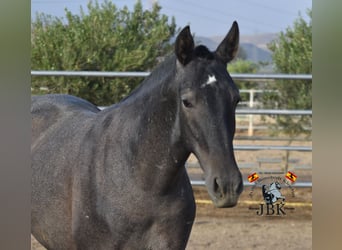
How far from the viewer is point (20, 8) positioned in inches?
43.9

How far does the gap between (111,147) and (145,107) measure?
20cm

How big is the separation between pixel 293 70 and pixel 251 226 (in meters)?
1.74

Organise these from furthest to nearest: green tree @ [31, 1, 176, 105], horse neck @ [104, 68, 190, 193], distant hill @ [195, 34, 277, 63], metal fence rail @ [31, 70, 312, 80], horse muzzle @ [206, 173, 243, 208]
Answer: distant hill @ [195, 34, 277, 63], green tree @ [31, 1, 176, 105], metal fence rail @ [31, 70, 312, 80], horse neck @ [104, 68, 190, 193], horse muzzle @ [206, 173, 243, 208]

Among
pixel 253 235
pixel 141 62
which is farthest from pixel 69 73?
pixel 253 235

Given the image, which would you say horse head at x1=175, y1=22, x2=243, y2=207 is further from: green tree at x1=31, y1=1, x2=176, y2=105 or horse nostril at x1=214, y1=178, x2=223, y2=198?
green tree at x1=31, y1=1, x2=176, y2=105

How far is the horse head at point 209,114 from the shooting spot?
4.68 feet

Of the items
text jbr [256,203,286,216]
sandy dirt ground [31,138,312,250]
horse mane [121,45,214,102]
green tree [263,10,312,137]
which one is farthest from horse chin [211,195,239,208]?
green tree [263,10,312,137]

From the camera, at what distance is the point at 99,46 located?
4.63 metres

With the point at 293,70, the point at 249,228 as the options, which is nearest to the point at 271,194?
the point at 249,228

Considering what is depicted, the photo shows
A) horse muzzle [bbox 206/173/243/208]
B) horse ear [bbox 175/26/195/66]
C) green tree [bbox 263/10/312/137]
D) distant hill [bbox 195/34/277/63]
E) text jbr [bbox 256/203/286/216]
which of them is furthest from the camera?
distant hill [bbox 195/34/277/63]

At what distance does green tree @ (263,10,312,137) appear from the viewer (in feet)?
15.5

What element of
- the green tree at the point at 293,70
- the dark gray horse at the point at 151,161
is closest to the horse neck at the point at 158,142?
the dark gray horse at the point at 151,161

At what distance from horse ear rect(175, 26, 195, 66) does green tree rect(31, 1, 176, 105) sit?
2.85 metres

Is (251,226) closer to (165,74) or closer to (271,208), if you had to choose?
(271,208)
